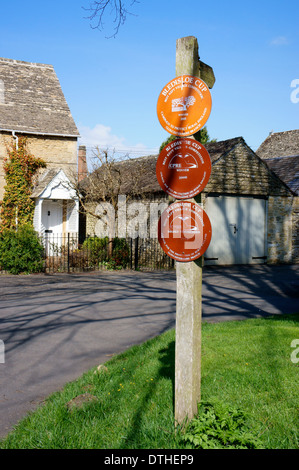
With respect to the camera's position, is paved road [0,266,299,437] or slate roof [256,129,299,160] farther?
slate roof [256,129,299,160]

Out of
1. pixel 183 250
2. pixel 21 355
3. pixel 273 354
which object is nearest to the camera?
pixel 183 250

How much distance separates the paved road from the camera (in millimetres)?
5551

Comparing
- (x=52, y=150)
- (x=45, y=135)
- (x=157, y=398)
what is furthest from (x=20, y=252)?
(x=157, y=398)

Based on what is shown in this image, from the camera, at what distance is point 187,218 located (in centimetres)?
372

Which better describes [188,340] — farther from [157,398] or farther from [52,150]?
[52,150]

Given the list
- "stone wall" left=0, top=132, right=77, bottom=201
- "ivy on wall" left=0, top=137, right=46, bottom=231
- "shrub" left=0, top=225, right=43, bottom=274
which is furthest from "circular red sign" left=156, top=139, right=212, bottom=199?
"ivy on wall" left=0, top=137, right=46, bottom=231

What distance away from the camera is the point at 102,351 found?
21.4 ft

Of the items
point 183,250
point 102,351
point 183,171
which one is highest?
point 183,171

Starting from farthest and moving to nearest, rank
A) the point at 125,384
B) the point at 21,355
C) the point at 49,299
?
the point at 49,299 → the point at 21,355 → the point at 125,384

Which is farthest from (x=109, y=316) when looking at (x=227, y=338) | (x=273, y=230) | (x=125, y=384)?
(x=273, y=230)

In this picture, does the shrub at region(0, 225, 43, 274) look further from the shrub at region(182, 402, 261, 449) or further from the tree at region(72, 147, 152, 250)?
the shrub at region(182, 402, 261, 449)
